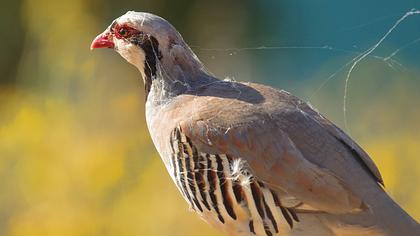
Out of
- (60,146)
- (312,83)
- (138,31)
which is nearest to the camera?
(138,31)

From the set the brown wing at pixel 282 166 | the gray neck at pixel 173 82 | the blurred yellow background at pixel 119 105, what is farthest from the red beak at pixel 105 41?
the blurred yellow background at pixel 119 105

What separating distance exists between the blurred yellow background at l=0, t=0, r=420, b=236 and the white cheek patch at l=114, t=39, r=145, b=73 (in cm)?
141

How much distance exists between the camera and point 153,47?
2.96m

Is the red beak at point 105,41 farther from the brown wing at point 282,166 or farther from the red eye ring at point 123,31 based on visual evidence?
the brown wing at point 282,166

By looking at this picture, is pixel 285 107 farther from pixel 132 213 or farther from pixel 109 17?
pixel 109 17

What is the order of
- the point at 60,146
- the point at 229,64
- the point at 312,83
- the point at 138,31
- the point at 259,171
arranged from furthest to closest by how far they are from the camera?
the point at 60,146
the point at 229,64
the point at 312,83
the point at 138,31
the point at 259,171

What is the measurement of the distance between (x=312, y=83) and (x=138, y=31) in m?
1.64

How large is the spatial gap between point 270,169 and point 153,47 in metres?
0.59

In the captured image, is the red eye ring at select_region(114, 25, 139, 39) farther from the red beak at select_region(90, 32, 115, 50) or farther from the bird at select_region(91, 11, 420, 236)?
the bird at select_region(91, 11, 420, 236)

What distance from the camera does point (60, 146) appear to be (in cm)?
523

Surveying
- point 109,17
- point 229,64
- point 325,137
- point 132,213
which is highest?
point 109,17

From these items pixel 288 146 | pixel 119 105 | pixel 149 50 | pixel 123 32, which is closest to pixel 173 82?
pixel 149 50

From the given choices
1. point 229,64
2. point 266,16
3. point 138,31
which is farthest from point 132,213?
point 138,31

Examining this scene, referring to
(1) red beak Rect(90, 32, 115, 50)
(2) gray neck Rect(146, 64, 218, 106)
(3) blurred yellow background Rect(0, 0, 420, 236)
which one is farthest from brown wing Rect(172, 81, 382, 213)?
(3) blurred yellow background Rect(0, 0, 420, 236)
